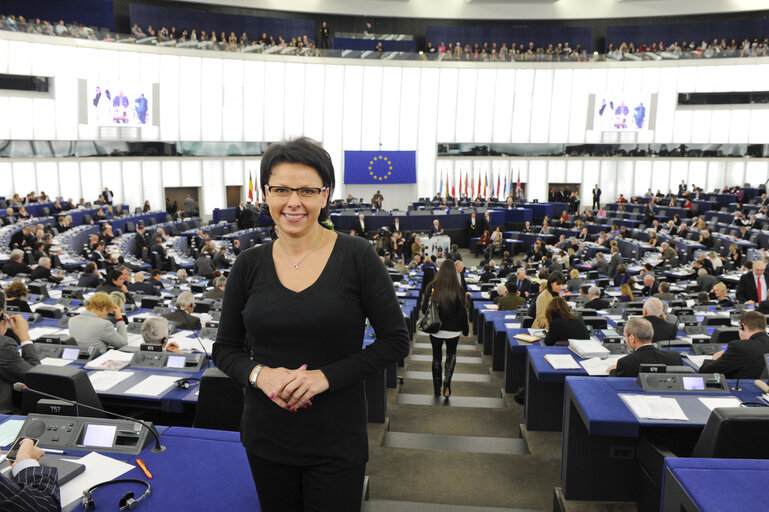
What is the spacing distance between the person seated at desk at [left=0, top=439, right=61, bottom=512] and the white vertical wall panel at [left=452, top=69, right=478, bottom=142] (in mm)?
29956

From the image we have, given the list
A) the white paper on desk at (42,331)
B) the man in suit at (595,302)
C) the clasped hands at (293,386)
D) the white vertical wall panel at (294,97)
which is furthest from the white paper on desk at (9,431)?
the white vertical wall panel at (294,97)

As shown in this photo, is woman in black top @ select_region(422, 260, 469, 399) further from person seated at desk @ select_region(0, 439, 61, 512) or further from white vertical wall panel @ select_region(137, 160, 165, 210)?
white vertical wall panel @ select_region(137, 160, 165, 210)

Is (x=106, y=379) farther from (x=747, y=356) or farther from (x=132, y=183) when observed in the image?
(x=132, y=183)

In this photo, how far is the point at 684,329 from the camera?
6.79 meters

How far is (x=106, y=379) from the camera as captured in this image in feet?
14.2

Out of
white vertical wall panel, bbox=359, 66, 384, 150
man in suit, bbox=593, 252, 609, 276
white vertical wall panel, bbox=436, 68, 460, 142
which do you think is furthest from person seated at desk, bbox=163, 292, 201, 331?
white vertical wall panel, bbox=436, 68, 460, 142

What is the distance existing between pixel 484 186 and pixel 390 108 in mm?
6513

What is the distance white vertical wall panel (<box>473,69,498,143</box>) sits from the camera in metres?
30.1

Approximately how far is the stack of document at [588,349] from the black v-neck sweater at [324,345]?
3.53m

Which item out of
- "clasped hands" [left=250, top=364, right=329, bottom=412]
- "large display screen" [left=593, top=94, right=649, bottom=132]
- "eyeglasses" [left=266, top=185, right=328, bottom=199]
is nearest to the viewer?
"clasped hands" [left=250, top=364, right=329, bottom=412]

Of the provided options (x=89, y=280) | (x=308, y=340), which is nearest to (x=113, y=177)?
(x=89, y=280)

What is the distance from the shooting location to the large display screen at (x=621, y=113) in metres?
27.6

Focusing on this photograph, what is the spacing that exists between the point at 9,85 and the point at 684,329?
25.0 m

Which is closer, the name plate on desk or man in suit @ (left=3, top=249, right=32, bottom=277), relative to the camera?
the name plate on desk
